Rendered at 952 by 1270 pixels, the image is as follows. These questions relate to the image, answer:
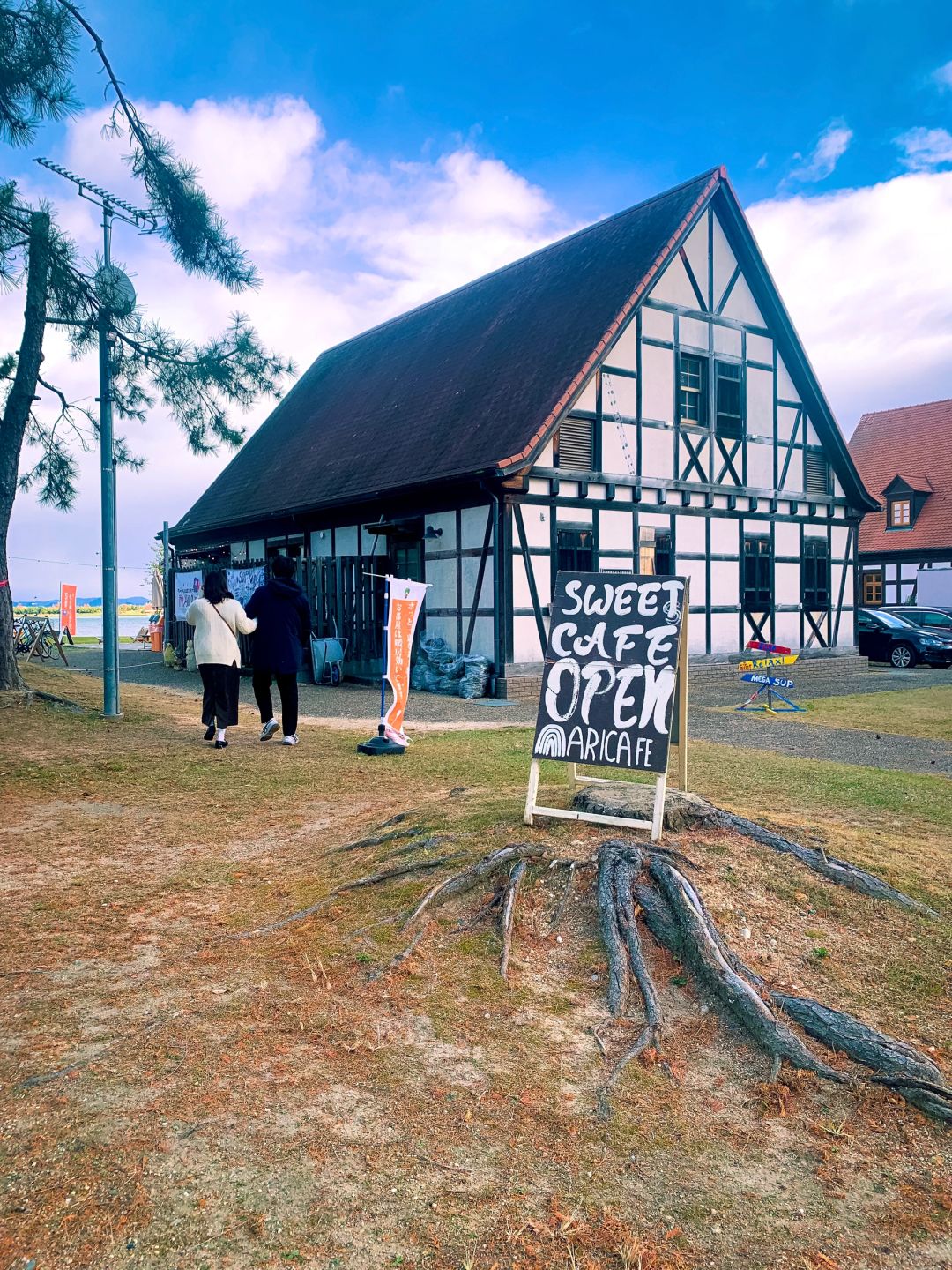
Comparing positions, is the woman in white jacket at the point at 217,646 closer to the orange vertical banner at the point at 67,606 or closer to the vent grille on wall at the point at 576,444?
the vent grille on wall at the point at 576,444

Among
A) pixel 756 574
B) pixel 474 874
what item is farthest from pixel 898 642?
pixel 474 874

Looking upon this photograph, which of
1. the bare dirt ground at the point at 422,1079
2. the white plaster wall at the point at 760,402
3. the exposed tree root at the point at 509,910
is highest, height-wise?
the white plaster wall at the point at 760,402

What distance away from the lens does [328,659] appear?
16906 mm

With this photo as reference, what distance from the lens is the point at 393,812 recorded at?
6410 millimetres

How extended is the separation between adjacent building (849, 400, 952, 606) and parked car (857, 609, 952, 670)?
8742mm

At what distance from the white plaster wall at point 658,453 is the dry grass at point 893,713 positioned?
5.25m

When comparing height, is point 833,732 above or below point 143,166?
below

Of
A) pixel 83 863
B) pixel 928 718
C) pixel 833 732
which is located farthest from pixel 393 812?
pixel 928 718

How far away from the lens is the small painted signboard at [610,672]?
5051mm

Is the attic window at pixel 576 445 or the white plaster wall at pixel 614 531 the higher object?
the attic window at pixel 576 445

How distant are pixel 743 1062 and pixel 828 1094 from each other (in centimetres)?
30

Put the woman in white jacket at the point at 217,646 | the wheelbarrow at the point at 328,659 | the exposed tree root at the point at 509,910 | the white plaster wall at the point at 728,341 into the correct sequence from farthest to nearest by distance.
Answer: the white plaster wall at the point at 728,341
the wheelbarrow at the point at 328,659
the woman in white jacket at the point at 217,646
the exposed tree root at the point at 509,910

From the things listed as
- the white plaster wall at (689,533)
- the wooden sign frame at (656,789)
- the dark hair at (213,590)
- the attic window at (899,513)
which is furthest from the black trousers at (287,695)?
the attic window at (899,513)

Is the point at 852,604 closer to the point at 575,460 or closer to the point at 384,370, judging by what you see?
the point at 575,460
